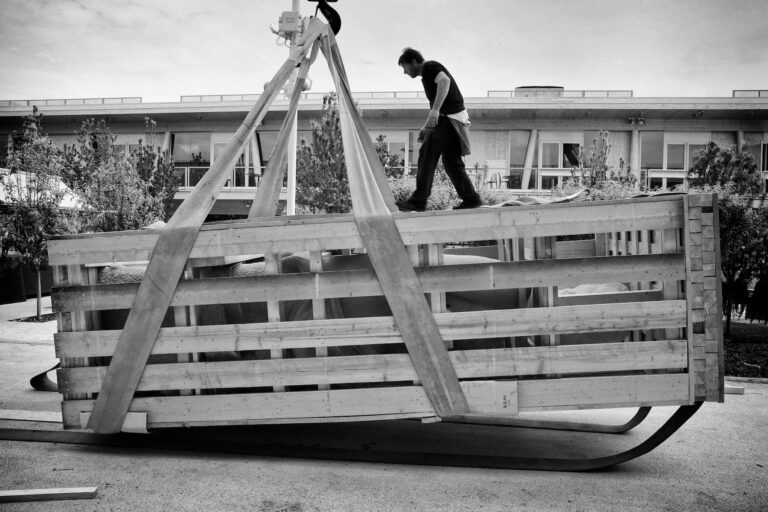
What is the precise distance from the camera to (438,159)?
16.7 ft

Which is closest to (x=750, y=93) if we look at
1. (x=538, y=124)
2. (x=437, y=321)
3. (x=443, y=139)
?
(x=538, y=124)

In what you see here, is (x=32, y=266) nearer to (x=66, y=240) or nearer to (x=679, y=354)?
(x=66, y=240)

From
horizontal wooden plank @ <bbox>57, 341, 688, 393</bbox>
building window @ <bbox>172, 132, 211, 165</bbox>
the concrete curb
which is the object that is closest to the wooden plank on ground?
horizontal wooden plank @ <bbox>57, 341, 688, 393</bbox>

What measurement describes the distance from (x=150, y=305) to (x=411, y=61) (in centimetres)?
328

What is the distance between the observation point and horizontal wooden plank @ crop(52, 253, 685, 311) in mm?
3350

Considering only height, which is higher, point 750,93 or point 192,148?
point 750,93

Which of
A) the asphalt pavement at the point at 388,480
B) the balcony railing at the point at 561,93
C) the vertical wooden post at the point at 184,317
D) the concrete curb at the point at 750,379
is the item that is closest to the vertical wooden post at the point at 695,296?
the asphalt pavement at the point at 388,480

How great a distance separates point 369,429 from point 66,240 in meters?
2.71

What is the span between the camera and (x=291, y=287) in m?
3.51

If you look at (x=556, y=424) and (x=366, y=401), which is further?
(x=556, y=424)

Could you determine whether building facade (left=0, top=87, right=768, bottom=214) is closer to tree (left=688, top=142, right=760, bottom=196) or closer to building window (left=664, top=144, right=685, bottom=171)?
building window (left=664, top=144, right=685, bottom=171)

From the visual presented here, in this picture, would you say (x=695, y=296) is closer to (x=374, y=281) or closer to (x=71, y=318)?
(x=374, y=281)

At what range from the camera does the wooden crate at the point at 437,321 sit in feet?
11.0

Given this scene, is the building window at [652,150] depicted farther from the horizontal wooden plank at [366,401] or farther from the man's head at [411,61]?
the horizontal wooden plank at [366,401]
